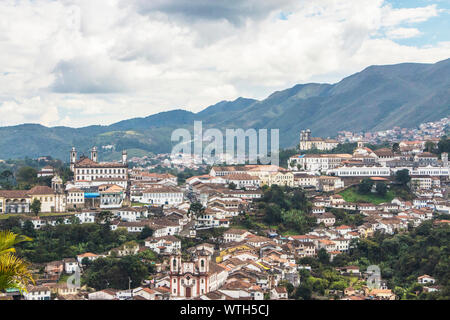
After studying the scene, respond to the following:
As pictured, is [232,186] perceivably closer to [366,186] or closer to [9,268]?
[366,186]

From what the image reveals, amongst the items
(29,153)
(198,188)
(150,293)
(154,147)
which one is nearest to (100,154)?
(154,147)

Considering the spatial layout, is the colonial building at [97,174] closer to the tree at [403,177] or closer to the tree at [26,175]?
the tree at [26,175]

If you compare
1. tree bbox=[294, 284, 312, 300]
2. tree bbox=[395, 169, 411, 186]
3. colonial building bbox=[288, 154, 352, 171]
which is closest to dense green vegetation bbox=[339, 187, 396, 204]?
tree bbox=[395, 169, 411, 186]

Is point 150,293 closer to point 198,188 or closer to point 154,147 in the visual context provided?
point 198,188

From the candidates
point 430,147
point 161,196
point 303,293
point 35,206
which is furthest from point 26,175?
point 430,147

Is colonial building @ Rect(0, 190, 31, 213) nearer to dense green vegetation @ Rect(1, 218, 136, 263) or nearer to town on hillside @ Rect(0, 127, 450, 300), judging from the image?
town on hillside @ Rect(0, 127, 450, 300)
